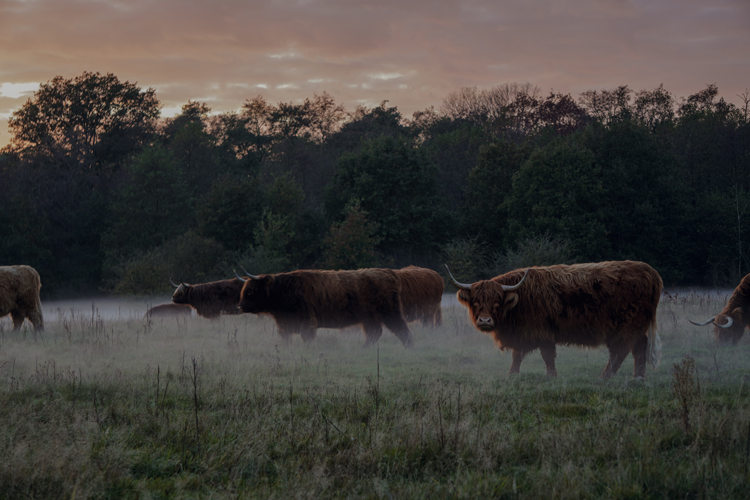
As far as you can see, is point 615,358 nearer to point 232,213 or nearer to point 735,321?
point 735,321

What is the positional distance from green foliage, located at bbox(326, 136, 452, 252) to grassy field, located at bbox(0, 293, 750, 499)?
2593 centimetres

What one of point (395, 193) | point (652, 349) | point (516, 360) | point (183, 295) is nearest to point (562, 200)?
point (395, 193)

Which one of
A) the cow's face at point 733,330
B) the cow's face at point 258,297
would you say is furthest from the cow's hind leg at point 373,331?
the cow's face at point 733,330

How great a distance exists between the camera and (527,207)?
34.6m

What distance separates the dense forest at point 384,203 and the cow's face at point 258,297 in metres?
16.1

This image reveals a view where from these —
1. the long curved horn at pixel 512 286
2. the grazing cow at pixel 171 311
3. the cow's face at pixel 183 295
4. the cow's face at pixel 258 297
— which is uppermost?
the long curved horn at pixel 512 286

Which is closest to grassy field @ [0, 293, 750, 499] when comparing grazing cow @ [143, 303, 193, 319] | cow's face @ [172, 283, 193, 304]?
cow's face @ [172, 283, 193, 304]

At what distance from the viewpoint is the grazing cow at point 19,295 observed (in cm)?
1343

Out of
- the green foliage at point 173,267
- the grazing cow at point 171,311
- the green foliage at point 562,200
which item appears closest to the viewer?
the grazing cow at point 171,311

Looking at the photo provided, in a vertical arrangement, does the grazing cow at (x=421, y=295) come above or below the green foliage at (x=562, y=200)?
below

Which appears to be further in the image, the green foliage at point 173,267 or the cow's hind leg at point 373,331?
the green foliage at point 173,267

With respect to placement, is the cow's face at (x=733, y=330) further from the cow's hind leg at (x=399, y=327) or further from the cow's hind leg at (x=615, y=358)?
the cow's hind leg at (x=399, y=327)

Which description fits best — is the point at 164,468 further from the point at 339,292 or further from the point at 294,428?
the point at 339,292

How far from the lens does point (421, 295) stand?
14281 mm
